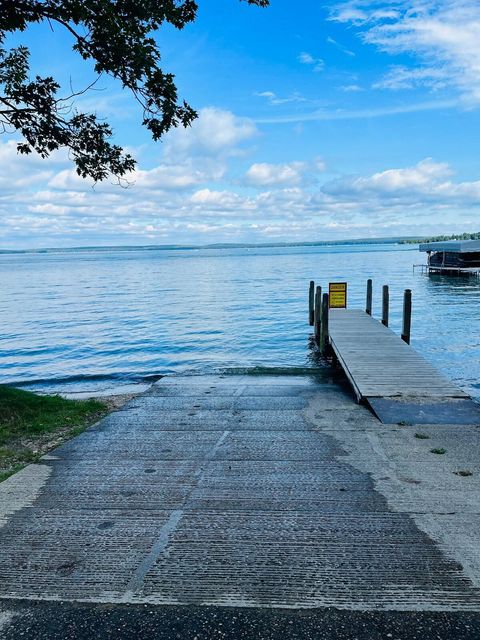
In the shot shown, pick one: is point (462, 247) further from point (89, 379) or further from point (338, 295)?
point (89, 379)

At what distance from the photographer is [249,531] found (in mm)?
4570

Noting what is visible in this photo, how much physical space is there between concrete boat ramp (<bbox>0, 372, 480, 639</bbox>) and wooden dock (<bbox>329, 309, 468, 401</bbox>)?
2.32 metres

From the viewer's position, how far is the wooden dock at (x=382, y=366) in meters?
10.2

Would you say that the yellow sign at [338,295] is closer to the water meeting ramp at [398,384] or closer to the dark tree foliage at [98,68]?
the water meeting ramp at [398,384]

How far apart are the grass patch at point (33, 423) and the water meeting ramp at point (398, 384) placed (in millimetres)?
5377

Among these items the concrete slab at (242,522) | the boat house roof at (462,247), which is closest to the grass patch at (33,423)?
the concrete slab at (242,522)

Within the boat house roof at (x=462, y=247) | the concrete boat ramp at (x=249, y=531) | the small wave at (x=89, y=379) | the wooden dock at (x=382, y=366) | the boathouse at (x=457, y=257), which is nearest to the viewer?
the concrete boat ramp at (x=249, y=531)

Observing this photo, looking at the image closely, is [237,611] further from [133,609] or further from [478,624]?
[478,624]

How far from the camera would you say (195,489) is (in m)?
5.52

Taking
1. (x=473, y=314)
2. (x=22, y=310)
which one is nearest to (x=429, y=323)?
(x=473, y=314)

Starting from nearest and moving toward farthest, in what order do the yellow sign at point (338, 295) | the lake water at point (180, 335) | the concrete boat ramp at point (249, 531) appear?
the concrete boat ramp at point (249, 531) → the lake water at point (180, 335) → the yellow sign at point (338, 295)

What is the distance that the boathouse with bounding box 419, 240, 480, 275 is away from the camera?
58844 millimetres

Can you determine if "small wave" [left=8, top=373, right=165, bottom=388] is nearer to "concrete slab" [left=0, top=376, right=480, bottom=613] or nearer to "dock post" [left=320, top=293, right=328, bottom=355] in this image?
"dock post" [left=320, top=293, right=328, bottom=355]

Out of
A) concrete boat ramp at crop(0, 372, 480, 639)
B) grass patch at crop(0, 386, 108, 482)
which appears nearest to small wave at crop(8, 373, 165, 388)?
grass patch at crop(0, 386, 108, 482)
